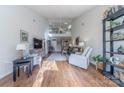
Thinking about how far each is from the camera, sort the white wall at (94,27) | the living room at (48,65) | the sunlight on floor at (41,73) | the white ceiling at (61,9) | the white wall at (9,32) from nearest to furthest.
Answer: the sunlight on floor at (41,73), the living room at (48,65), the white wall at (9,32), the white wall at (94,27), the white ceiling at (61,9)

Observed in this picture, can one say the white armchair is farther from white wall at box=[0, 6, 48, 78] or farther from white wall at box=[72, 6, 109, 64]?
white wall at box=[0, 6, 48, 78]

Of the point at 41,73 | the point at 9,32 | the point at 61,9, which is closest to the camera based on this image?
the point at 9,32

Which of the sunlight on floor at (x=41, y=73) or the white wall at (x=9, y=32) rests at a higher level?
the white wall at (x=9, y=32)

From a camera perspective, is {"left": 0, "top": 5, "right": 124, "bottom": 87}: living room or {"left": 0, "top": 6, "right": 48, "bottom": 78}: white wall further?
{"left": 0, "top": 6, "right": 48, "bottom": 78}: white wall

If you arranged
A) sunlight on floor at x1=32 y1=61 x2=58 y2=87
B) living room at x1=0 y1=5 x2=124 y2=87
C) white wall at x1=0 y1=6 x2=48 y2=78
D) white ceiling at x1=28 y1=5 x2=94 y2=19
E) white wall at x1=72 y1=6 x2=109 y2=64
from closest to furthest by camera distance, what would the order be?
sunlight on floor at x1=32 y1=61 x2=58 y2=87 < living room at x1=0 y1=5 x2=124 y2=87 < white wall at x1=0 y1=6 x2=48 y2=78 < white wall at x1=72 y1=6 x2=109 y2=64 < white ceiling at x1=28 y1=5 x2=94 y2=19

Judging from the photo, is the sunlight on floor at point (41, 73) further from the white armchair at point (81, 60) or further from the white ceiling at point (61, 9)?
the white ceiling at point (61, 9)

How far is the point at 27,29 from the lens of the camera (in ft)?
21.2

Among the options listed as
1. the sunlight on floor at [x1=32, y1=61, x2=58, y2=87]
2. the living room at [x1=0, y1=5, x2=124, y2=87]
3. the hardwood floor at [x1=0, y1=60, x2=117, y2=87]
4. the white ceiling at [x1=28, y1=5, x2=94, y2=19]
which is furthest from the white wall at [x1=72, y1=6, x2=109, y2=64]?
the sunlight on floor at [x1=32, y1=61, x2=58, y2=87]

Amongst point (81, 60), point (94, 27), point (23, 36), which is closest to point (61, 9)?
point (94, 27)

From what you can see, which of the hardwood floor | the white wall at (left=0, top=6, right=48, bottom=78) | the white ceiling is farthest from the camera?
the white ceiling

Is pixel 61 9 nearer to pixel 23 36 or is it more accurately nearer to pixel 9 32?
pixel 23 36

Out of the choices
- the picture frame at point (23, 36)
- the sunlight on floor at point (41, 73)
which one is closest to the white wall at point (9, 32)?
the picture frame at point (23, 36)

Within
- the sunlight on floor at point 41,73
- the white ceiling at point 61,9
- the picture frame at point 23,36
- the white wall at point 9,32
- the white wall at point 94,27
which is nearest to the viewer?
the sunlight on floor at point 41,73

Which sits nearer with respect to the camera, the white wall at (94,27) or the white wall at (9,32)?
the white wall at (9,32)
